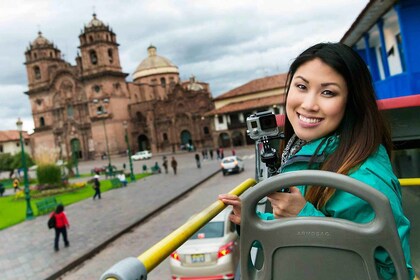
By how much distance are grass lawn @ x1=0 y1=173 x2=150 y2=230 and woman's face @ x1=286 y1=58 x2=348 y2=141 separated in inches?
706

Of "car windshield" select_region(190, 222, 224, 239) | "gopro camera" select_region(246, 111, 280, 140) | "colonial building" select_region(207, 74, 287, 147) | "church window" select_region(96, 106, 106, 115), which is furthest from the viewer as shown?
"church window" select_region(96, 106, 106, 115)

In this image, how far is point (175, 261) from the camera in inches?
286

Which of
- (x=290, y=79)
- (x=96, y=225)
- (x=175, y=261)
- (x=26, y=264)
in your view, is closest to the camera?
(x=290, y=79)

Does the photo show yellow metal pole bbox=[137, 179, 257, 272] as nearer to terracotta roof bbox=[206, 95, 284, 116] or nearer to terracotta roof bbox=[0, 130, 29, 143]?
terracotta roof bbox=[206, 95, 284, 116]

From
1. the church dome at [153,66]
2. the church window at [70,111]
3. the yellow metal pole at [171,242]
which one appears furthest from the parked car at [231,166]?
the church dome at [153,66]

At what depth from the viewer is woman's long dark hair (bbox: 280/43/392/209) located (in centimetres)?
169

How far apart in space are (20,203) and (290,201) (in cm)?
2681

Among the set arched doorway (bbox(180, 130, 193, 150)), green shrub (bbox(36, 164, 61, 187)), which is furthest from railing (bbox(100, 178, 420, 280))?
arched doorway (bbox(180, 130, 193, 150))

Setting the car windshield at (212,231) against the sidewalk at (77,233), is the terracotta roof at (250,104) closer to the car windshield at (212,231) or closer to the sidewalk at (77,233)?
the sidewalk at (77,233)

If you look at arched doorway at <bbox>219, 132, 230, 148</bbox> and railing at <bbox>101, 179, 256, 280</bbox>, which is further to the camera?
arched doorway at <bbox>219, 132, 230, 148</bbox>

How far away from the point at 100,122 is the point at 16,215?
46.4 metres

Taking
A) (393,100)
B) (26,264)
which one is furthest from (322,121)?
(26,264)

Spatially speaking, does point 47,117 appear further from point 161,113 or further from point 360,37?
point 360,37

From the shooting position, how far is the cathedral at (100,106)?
64312 millimetres
